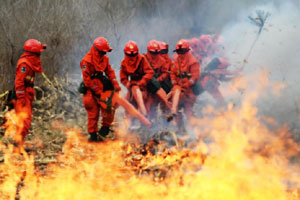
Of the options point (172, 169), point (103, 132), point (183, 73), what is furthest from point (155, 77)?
point (172, 169)

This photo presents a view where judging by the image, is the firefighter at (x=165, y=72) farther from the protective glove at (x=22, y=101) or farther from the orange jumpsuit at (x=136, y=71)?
the protective glove at (x=22, y=101)

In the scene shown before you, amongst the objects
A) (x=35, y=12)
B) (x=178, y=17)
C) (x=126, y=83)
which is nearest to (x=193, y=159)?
(x=126, y=83)

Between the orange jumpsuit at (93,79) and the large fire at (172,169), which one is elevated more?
the orange jumpsuit at (93,79)

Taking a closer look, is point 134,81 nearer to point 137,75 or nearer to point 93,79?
point 137,75

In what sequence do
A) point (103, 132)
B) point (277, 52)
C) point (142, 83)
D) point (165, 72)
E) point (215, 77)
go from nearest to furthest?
point (103, 132)
point (142, 83)
point (165, 72)
point (215, 77)
point (277, 52)

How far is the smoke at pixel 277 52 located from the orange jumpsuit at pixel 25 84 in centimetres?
465

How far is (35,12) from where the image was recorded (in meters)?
10.4

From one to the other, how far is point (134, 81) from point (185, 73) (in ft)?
3.71

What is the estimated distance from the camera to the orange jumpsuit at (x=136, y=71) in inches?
341

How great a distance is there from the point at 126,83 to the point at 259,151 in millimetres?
3124

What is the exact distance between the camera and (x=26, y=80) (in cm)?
731

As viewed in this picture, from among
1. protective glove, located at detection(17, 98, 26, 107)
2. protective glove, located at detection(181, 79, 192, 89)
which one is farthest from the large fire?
protective glove, located at detection(181, 79, 192, 89)

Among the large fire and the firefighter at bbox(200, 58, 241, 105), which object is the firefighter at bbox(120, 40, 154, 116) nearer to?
the large fire

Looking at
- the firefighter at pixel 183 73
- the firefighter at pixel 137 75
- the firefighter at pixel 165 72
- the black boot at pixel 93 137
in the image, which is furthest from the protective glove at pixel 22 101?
the firefighter at pixel 165 72
